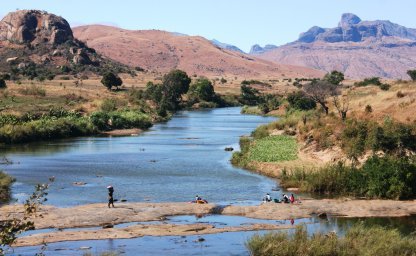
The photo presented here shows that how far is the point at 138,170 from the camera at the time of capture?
176ft

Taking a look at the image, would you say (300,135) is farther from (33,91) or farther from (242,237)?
(33,91)

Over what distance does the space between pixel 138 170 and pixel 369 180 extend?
68.0 ft

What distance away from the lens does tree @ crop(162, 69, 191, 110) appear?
140 m

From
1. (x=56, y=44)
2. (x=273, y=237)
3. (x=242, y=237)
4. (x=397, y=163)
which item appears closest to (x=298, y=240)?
(x=273, y=237)

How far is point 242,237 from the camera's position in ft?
104

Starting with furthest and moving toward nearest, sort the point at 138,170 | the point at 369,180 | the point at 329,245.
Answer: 1. the point at 138,170
2. the point at 369,180
3. the point at 329,245

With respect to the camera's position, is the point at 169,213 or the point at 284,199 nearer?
the point at 169,213

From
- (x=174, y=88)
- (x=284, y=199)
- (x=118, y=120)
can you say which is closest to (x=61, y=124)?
(x=118, y=120)

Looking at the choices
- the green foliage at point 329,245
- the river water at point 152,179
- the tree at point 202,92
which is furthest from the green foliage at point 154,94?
the green foliage at point 329,245

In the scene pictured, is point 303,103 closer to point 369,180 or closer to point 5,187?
point 369,180

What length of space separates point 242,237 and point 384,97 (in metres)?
45.2

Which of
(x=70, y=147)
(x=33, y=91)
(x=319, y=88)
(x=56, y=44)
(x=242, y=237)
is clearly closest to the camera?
(x=242, y=237)

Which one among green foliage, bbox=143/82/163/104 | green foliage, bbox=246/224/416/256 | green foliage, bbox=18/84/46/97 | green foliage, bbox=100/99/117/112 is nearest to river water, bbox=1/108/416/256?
green foliage, bbox=246/224/416/256

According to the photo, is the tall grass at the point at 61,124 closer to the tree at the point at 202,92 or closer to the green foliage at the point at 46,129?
the green foliage at the point at 46,129
